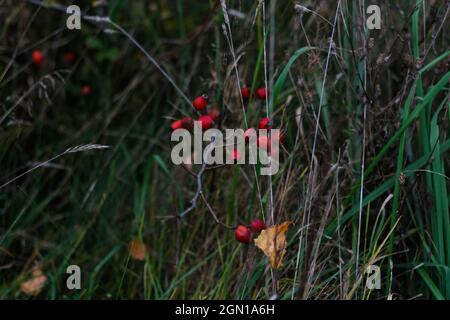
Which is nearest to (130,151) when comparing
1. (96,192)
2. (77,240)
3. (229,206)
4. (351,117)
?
(96,192)

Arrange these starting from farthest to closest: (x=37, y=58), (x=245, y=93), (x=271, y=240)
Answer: (x=37, y=58), (x=245, y=93), (x=271, y=240)

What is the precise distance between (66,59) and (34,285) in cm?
104

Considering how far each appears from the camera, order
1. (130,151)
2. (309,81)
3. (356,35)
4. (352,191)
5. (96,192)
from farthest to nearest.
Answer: (130,151), (96,192), (309,81), (356,35), (352,191)

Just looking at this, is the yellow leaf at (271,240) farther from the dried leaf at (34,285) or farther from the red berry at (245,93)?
the dried leaf at (34,285)

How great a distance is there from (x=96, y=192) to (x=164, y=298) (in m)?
0.52

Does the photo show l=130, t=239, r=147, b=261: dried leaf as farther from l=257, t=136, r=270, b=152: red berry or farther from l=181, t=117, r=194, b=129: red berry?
l=257, t=136, r=270, b=152: red berry

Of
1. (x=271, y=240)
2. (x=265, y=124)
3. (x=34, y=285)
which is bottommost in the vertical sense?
(x=34, y=285)

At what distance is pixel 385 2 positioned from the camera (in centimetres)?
174

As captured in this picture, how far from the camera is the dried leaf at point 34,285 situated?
1.89m

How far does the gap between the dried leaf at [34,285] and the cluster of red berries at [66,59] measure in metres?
0.82

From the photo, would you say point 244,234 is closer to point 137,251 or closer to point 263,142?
point 263,142

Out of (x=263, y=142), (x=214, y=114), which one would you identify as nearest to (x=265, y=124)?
(x=263, y=142)

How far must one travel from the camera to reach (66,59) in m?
2.64

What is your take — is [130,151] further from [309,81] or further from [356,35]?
[356,35]
